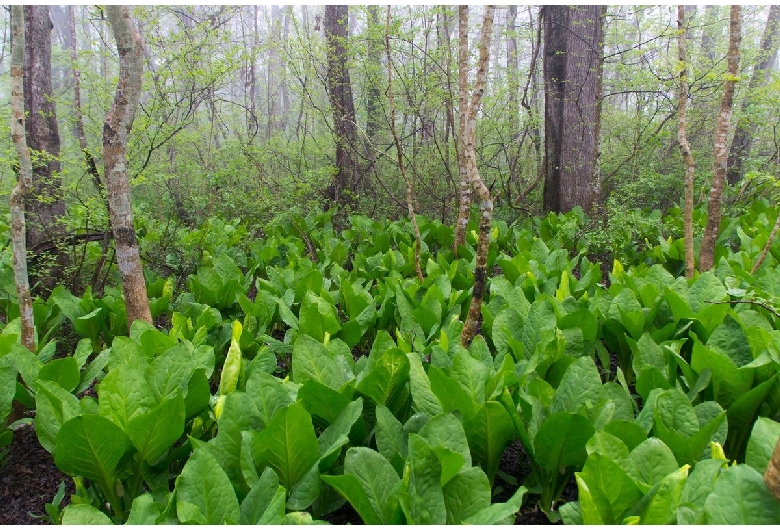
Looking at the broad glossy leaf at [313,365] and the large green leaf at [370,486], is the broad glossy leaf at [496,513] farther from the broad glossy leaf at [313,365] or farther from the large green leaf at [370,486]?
the broad glossy leaf at [313,365]

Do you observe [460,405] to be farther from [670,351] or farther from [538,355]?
[670,351]

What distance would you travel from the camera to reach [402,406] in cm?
267

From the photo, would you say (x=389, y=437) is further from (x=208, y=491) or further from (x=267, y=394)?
(x=208, y=491)

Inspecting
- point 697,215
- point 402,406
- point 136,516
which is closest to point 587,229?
point 697,215

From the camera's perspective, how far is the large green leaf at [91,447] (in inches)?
81.3

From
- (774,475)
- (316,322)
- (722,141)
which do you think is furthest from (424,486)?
(722,141)

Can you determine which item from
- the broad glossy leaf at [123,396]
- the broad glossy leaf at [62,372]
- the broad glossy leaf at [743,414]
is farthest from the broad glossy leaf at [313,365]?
the broad glossy leaf at [743,414]

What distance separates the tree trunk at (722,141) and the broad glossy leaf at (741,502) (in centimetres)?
322

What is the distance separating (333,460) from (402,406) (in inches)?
23.7

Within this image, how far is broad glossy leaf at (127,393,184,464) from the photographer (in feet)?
7.20

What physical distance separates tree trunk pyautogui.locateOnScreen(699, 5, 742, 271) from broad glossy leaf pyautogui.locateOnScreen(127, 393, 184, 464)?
4.17 meters

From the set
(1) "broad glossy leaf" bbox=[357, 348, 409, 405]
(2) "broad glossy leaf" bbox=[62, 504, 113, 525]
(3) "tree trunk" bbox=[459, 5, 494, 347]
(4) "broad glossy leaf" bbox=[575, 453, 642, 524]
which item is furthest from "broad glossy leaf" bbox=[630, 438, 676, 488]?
(2) "broad glossy leaf" bbox=[62, 504, 113, 525]

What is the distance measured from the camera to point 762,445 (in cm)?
198

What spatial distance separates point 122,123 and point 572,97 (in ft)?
21.2
